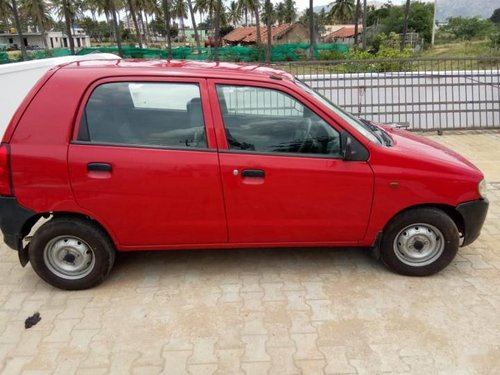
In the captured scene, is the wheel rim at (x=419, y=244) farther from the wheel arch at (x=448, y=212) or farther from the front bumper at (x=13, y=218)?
the front bumper at (x=13, y=218)

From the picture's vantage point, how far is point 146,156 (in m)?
3.42

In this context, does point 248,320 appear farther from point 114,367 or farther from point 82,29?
point 82,29

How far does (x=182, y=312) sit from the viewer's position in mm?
3422

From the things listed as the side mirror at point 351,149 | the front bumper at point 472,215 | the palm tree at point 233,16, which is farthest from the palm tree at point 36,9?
the front bumper at point 472,215

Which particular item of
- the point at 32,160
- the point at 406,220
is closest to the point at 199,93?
the point at 32,160

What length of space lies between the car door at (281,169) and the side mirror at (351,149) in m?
0.04

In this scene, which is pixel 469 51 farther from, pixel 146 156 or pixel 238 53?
pixel 146 156

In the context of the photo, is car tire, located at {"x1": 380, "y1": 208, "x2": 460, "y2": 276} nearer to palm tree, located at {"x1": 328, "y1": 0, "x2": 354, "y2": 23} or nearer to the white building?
palm tree, located at {"x1": 328, "y1": 0, "x2": 354, "y2": 23}

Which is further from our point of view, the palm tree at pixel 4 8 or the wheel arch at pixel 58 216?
the palm tree at pixel 4 8

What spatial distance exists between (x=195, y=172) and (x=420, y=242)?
189 centimetres

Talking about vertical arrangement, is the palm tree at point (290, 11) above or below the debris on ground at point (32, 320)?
above

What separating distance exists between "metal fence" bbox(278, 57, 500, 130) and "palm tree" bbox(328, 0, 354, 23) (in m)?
61.1

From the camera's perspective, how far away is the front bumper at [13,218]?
136 inches

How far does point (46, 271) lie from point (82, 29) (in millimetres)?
115911
